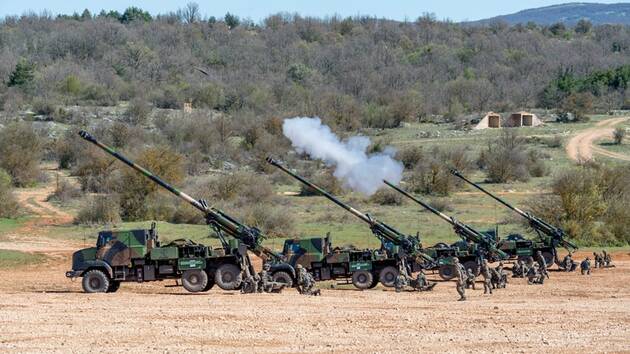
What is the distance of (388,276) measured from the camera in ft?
117

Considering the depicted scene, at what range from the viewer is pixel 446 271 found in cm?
3847

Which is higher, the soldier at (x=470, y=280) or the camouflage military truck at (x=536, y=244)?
the camouflage military truck at (x=536, y=244)

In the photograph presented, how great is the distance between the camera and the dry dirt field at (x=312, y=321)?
23125 mm

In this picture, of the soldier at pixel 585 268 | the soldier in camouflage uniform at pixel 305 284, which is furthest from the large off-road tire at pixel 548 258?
the soldier in camouflage uniform at pixel 305 284

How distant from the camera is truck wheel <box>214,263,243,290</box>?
Result: 1303 inches

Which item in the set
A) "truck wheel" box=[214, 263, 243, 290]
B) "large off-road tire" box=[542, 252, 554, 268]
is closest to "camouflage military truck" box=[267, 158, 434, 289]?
"truck wheel" box=[214, 263, 243, 290]

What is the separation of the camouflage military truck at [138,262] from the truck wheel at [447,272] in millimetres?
7830

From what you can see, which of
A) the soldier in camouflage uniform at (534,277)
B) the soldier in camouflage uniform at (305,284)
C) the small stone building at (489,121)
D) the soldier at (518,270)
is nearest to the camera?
the soldier in camouflage uniform at (305,284)

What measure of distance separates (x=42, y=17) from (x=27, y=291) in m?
162

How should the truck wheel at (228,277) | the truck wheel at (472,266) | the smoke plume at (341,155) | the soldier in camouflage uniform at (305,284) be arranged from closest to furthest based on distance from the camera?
the soldier in camouflage uniform at (305,284), the truck wheel at (228,277), the truck wheel at (472,266), the smoke plume at (341,155)

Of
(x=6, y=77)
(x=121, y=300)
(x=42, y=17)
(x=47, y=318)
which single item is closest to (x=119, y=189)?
(x=121, y=300)

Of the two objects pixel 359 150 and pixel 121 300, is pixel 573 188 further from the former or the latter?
pixel 121 300

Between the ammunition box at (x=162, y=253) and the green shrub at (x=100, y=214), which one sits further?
the green shrub at (x=100, y=214)

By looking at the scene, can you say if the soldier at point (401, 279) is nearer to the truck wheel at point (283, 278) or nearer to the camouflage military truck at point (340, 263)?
the camouflage military truck at point (340, 263)
